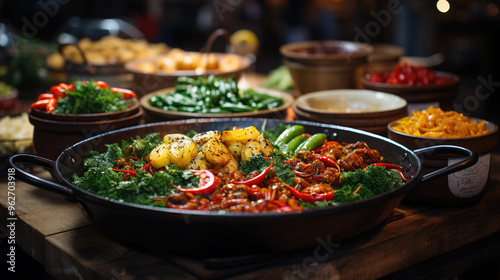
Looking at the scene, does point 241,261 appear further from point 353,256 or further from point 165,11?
point 165,11

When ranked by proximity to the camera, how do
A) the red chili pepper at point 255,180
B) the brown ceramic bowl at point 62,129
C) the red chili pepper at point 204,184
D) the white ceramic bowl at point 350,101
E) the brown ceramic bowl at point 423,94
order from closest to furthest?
the red chili pepper at point 204,184 → the red chili pepper at point 255,180 → the brown ceramic bowl at point 62,129 → the white ceramic bowl at point 350,101 → the brown ceramic bowl at point 423,94

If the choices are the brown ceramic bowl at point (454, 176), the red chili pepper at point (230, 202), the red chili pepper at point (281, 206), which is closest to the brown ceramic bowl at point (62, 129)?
the red chili pepper at point (230, 202)

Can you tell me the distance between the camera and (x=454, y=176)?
2191mm

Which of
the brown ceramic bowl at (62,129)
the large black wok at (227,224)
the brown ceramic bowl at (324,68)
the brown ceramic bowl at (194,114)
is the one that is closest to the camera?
the large black wok at (227,224)

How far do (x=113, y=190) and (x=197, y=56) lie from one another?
261 centimetres

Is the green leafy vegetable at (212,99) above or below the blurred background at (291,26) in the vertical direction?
above

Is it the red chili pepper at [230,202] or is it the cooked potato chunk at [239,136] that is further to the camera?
the cooked potato chunk at [239,136]

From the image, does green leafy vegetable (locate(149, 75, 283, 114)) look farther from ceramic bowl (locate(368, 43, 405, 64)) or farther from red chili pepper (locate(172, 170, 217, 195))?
ceramic bowl (locate(368, 43, 405, 64))

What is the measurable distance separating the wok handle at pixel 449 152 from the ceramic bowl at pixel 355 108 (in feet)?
1.58

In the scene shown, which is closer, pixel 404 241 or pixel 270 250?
pixel 270 250

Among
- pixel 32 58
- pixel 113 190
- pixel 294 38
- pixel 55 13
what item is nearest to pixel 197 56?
pixel 32 58

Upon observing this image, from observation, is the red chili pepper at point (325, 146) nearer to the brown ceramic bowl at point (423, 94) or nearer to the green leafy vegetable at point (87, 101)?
the brown ceramic bowl at point (423, 94)

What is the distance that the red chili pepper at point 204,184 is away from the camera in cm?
175

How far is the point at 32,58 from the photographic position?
5332 mm
